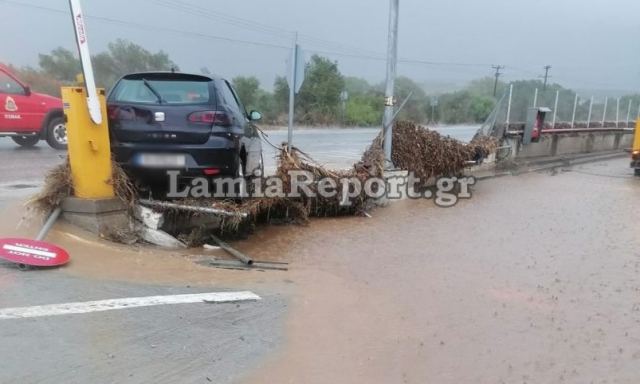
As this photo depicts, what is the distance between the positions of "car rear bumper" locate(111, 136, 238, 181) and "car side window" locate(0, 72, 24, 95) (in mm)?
8574

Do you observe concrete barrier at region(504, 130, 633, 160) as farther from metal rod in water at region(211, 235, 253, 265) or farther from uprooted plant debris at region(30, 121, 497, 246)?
metal rod in water at region(211, 235, 253, 265)

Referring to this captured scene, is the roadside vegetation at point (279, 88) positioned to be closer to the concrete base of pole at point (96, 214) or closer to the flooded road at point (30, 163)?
the flooded road at point (30, 163)

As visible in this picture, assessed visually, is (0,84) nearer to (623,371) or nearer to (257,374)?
(257,374)

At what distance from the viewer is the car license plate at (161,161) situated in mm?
6387

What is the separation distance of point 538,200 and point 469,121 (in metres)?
56.9

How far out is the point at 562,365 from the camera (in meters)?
4.08

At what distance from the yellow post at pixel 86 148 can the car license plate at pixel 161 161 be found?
1.25 ft

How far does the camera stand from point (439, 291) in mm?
5648

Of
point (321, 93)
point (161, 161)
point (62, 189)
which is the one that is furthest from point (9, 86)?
point (321, 93)

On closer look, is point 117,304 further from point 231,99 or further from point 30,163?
point 30,163

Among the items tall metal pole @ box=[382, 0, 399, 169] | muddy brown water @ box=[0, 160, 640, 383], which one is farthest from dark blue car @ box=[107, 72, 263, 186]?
tall metal pole @ box=[382, 0, 399, 169]

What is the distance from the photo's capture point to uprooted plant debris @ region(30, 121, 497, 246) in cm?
638

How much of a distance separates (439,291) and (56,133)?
1185 cm

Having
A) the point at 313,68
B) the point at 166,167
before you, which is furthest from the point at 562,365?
the point at 313,68
